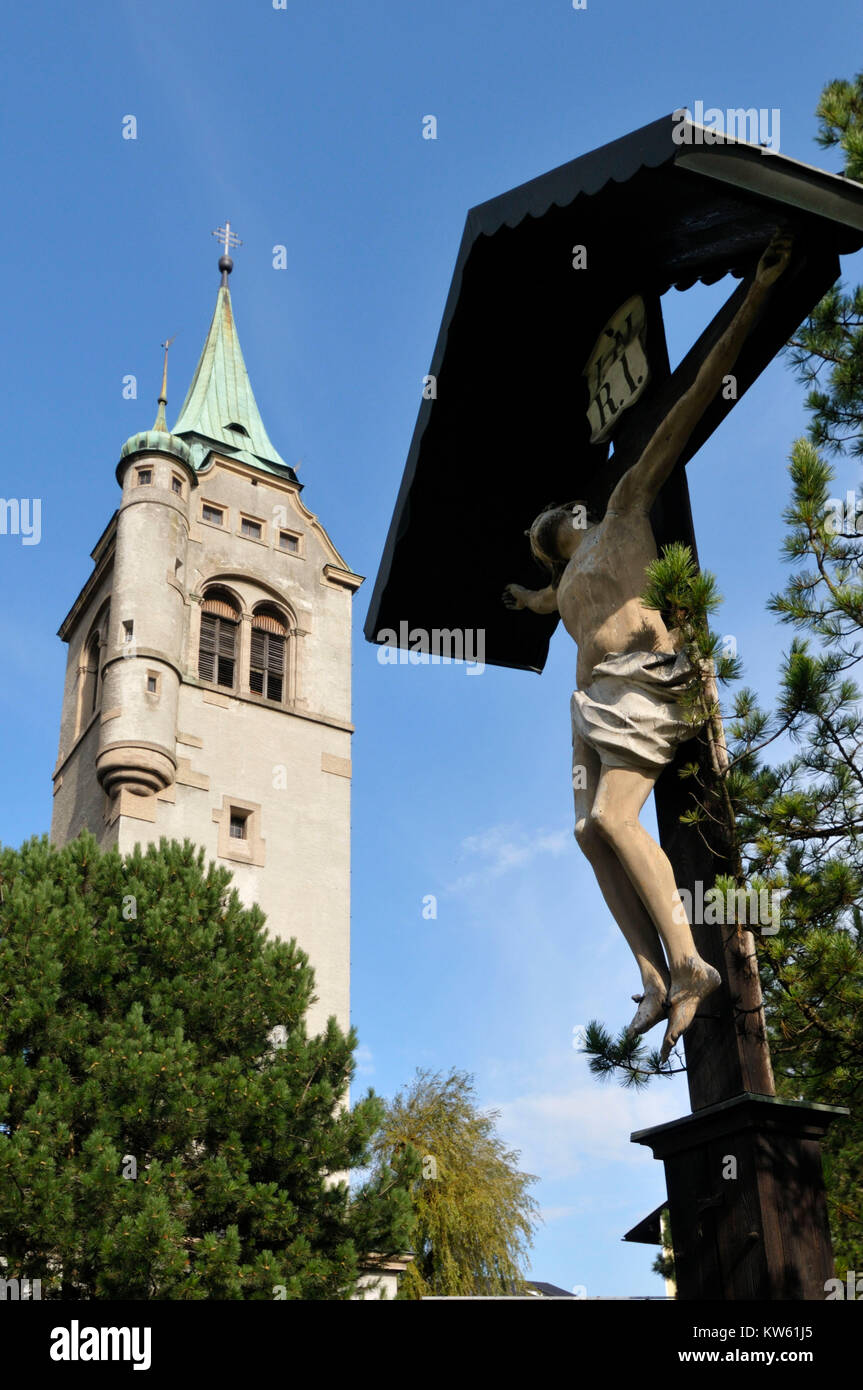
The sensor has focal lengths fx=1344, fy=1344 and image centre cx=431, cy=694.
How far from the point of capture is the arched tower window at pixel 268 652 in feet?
116

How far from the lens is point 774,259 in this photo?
389cm

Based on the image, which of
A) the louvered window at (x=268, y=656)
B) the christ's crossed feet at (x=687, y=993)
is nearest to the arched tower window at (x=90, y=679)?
the louvered window at (x=268, y=656)


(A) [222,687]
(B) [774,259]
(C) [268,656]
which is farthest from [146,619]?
(B) [774,259]

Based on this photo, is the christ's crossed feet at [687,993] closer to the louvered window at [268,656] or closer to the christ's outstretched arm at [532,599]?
the christ's outstretched arm at [532,599]

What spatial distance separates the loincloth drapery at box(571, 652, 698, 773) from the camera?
155 inches

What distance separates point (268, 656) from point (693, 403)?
32.0 metres

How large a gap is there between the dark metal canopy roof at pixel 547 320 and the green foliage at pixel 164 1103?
11.5m

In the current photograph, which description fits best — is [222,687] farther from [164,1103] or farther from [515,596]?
[515,596]

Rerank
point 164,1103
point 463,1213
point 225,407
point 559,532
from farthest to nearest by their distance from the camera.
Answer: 1. point 225,407
2. point 463,1213
3. point 164,1103
4. point 559,532

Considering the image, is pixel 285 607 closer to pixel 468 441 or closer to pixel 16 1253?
A: pixel 16 1253

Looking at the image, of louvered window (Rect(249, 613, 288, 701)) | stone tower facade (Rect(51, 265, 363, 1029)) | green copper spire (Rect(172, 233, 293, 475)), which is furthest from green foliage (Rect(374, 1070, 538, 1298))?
green copper spire (Rect(172, 233, 293, 475))

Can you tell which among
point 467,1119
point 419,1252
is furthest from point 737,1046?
point 467,1119

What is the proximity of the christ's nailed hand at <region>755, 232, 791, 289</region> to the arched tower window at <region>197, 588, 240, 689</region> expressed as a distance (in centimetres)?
3041
